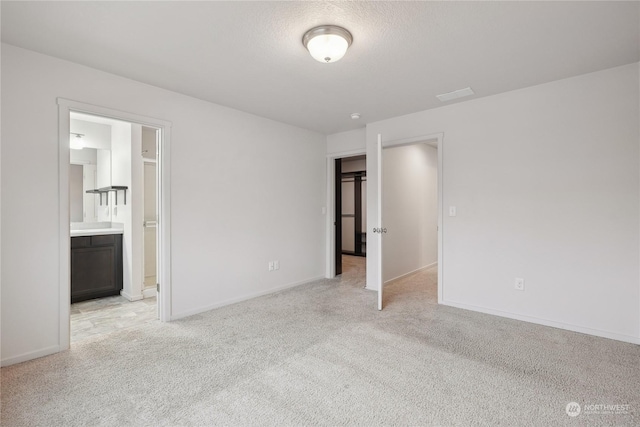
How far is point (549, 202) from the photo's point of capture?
2.96m

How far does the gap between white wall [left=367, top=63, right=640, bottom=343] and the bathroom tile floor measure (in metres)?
3.44

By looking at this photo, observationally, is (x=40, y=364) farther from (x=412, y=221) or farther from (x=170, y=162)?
(x=412, y=221)

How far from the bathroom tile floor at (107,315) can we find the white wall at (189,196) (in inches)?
15.4

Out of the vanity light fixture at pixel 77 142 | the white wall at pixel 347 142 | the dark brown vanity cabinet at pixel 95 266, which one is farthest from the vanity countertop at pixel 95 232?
the white wall at pixel 347 142

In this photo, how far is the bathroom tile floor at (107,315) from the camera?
2.91 m

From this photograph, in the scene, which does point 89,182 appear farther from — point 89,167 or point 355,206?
point 355,206

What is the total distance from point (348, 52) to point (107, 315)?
11.6 ft

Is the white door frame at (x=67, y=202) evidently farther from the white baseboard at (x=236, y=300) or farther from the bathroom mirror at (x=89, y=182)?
the bathroom mirror at (x=89, y=182)

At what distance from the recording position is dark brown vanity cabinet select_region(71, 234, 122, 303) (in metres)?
3.66

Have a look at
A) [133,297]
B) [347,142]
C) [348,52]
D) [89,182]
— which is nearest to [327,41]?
[348,52]

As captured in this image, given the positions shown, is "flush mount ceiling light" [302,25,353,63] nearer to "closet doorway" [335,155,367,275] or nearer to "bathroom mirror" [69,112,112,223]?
"bathroom mirror" [69,112,112,223]

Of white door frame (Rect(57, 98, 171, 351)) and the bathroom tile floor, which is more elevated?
white door frame (Rect(57, 98, 171, 351))

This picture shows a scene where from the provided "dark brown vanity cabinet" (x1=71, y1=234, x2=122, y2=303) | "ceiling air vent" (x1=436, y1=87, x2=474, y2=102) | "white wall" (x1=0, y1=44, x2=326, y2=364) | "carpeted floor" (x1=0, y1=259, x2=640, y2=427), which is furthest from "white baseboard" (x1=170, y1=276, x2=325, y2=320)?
"ceiling air vent" (x1=436, y1=87, x2=474, y2=102)

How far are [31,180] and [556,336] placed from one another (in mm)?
4473
